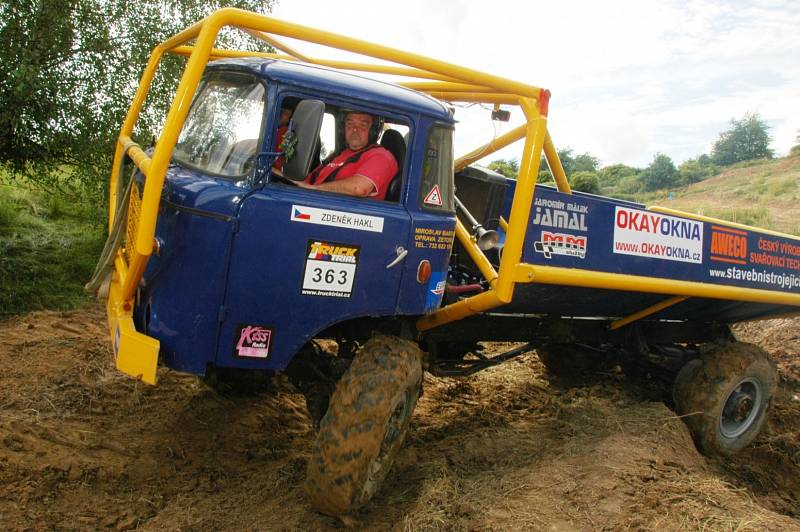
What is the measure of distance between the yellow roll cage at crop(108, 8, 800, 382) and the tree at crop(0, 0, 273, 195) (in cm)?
325

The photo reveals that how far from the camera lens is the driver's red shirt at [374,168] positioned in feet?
13.0

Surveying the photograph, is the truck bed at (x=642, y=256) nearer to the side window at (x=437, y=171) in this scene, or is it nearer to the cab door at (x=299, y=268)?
the side window at (x=437, y=171)

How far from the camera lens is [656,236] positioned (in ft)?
16.8

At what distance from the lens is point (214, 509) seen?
3908 millimetres

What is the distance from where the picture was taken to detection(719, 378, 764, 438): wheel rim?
19.4 ft

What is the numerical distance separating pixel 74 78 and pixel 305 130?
223 inches

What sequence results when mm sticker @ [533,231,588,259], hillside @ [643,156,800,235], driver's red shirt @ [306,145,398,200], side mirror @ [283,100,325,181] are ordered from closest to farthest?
side mirror @ [283,100,325,181] < driver's red shirt @ [306,145,398,200] < mm sticker @ [533,231,588,259] < hillside @ [643,156,800,235]

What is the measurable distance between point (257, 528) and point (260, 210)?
5.55 ft

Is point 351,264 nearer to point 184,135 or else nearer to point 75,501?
point 184,135

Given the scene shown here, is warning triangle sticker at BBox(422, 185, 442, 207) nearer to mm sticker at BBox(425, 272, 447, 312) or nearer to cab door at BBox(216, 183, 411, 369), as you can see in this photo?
cab door at BBox(216, 183, 411, 369)

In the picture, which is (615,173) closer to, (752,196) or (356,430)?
(752,196)

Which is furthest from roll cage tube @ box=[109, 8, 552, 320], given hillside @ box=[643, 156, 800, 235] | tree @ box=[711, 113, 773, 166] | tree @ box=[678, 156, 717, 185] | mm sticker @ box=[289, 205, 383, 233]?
tree @ box=[711, 113, 773, 166]

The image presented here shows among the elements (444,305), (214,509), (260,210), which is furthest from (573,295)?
(214,509)

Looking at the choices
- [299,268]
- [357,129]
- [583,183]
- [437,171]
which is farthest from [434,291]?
[583,183]
